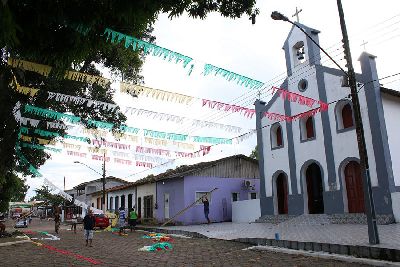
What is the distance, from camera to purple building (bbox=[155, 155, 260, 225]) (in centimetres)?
2630

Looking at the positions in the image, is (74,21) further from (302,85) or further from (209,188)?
(209,188)

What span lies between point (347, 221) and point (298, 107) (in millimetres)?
6631

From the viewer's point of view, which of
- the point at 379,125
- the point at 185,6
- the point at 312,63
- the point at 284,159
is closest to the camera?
the point at 185,6

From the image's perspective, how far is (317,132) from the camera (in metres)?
18.5

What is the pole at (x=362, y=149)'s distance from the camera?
993 centimetres

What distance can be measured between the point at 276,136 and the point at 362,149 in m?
11.0

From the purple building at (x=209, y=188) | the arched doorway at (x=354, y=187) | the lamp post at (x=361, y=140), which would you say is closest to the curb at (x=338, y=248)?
the lamp post at (x=361, y=140)

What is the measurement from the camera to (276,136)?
71.1 ft

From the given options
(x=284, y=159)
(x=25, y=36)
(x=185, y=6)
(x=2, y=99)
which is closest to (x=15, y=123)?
(x=2, y=99)

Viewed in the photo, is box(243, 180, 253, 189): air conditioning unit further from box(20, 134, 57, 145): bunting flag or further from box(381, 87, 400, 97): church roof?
box(20, 134, 57, 145): bunting flag

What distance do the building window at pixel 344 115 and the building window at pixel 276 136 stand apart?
13.8 ft

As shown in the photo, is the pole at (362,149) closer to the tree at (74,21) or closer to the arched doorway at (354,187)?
the tree at (74,21)

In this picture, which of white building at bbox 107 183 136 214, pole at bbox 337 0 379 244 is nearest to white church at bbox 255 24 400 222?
pole at bbox 337 0 379 244

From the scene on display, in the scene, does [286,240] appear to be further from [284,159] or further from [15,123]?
[15,123]
